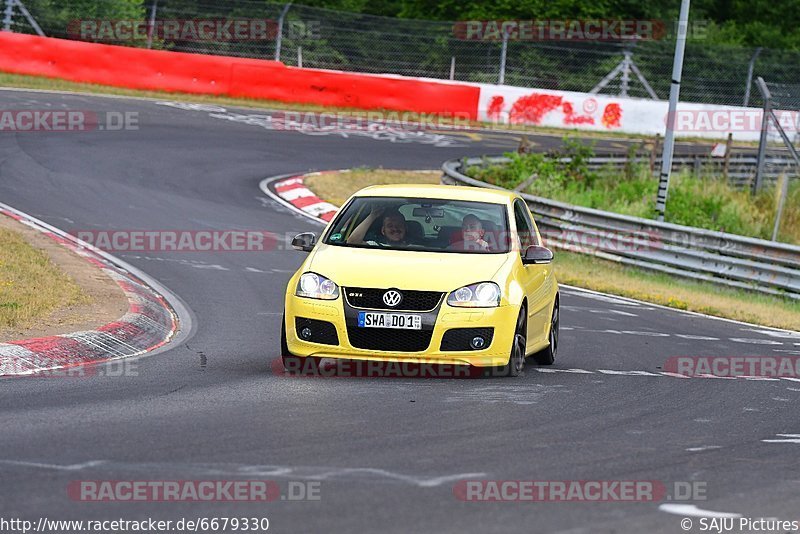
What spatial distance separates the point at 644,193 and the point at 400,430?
21.6m

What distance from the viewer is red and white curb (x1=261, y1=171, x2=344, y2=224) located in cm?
2286

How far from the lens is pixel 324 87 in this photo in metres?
35.7

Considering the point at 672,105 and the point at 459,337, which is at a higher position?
the point at 672,105

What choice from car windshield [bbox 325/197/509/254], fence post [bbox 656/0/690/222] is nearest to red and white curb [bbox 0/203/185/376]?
car windshield [bbox 325/197/509/254]

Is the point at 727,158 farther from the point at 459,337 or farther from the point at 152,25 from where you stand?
the point at 459,337

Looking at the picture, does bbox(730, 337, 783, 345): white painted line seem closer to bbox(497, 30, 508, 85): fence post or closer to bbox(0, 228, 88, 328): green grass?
bbox(0, 228, 88, 328): green grass

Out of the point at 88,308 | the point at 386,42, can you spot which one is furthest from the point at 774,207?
the point at 88,308


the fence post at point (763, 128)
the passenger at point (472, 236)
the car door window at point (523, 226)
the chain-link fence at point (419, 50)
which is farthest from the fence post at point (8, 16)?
the passenger at point (472, 236)

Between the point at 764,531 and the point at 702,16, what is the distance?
6011 cm

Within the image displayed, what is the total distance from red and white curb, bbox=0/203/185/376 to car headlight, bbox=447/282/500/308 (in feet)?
9.20

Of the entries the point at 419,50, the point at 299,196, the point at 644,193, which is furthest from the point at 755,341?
the point at 419,50

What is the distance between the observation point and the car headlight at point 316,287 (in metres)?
9.85

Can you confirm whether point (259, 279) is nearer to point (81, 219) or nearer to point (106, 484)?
point (81, 219)

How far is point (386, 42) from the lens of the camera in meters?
37.1
